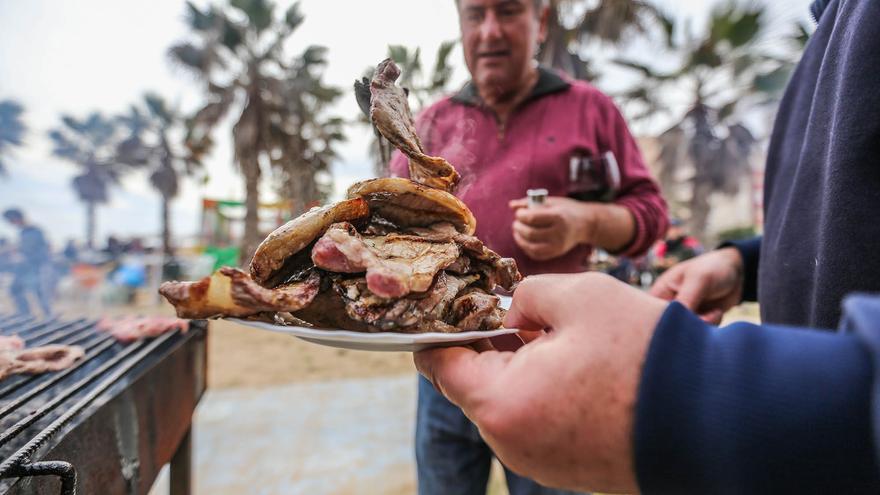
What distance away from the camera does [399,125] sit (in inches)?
42.6

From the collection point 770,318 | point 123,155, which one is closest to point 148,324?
point 770,318

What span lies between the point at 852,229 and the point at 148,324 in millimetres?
2800

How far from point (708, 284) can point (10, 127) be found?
5001cm

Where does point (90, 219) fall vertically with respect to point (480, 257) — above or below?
below

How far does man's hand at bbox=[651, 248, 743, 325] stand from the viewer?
1798mm

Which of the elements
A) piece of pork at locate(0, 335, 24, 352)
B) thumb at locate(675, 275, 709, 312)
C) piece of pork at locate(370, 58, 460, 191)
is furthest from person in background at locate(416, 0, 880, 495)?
piece of pork at locate(0, 335, 24, 352)

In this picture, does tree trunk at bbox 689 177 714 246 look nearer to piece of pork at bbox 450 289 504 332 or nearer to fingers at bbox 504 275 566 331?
piece of pork at bbox 450 289 504 332

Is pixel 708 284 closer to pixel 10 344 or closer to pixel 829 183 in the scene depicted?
pixel 829 183

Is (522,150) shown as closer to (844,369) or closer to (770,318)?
(770,318)

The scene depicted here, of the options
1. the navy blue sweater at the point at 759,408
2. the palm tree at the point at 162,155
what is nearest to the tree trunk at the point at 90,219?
the palm tree at the point at 162,155

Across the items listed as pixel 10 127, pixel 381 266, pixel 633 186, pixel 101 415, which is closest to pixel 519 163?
pixel 633 186

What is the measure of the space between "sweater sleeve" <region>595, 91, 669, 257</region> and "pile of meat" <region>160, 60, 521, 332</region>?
125cm

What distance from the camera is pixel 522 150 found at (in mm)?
1988

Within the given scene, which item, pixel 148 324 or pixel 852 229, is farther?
pixel 148 324
